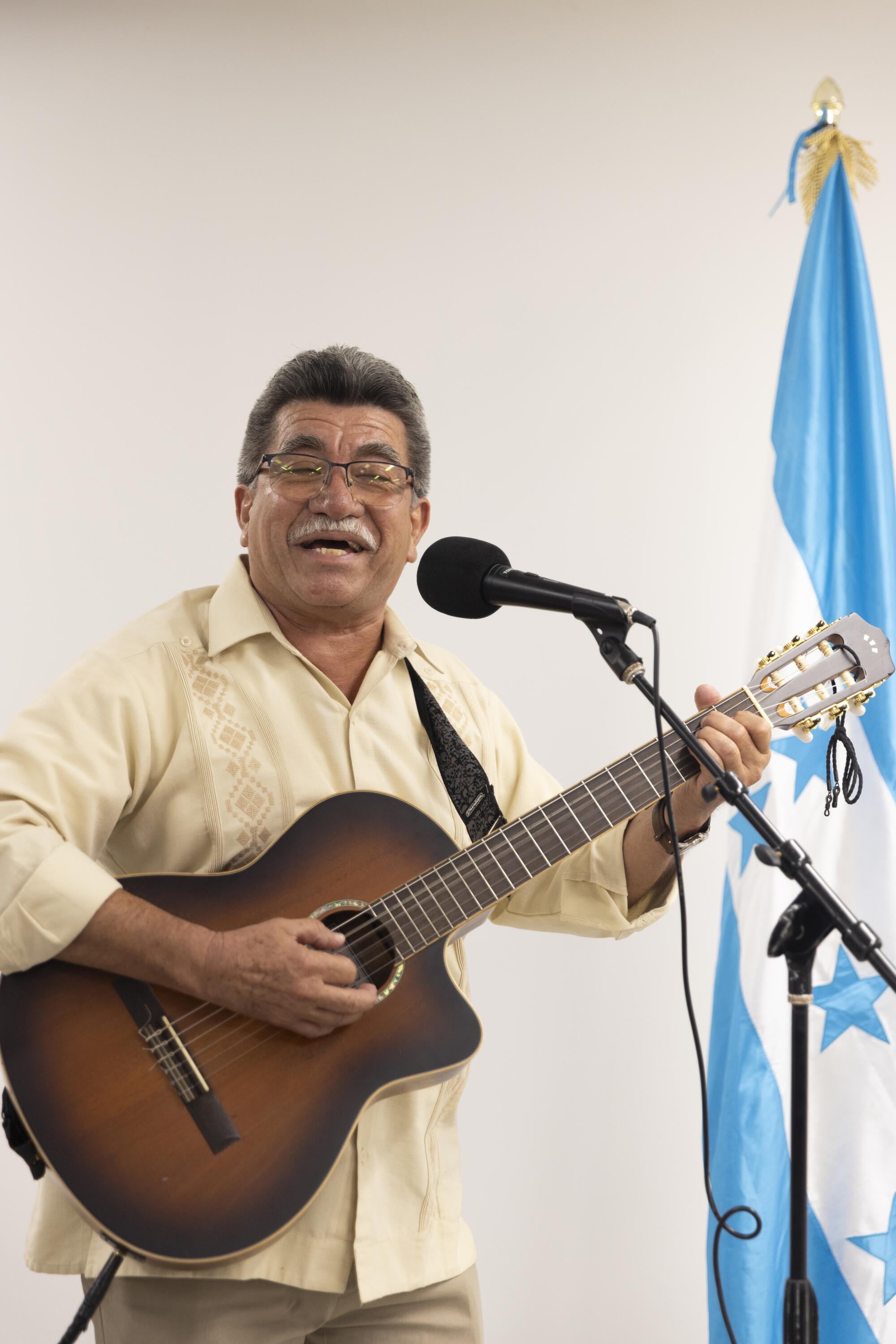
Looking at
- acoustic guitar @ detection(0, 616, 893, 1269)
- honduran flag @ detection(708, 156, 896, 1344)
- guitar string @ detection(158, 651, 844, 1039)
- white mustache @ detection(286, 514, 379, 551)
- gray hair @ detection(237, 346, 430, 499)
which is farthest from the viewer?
honduran flag @ detection(708, 156, 896, 1344)

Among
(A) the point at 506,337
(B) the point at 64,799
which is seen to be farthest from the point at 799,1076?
(A) the point at 506,337

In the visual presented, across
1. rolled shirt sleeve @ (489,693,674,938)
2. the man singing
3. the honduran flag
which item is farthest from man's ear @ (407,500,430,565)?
the honduran flag

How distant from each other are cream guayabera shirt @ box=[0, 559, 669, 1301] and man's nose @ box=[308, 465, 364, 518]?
197 millimetres

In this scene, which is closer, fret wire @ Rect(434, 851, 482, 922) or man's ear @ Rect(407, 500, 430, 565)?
fret wire @ Rect(434, 851, 482, 922)

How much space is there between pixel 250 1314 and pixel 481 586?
1121mm

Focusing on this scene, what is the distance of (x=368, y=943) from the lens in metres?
1.59

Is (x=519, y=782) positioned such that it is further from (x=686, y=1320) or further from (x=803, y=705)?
(x=686, y=1320)

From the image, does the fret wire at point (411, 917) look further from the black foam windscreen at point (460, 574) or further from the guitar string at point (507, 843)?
the black foam windscreen at point (460, 574)

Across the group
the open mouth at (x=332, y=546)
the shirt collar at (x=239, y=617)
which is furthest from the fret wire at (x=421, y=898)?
the open mouth at (x=332, y=546)

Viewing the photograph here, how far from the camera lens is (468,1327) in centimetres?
171

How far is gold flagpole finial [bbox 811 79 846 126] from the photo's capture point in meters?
2.49

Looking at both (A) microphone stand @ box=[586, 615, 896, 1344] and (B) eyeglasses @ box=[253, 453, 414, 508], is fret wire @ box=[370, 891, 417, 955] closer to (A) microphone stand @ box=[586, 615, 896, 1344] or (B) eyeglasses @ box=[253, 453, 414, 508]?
(A) microphone stand @ box=[586, 615, 896, 1344]

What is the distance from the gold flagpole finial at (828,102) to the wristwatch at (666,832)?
182cm

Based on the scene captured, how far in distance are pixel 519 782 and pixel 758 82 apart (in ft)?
7.48
